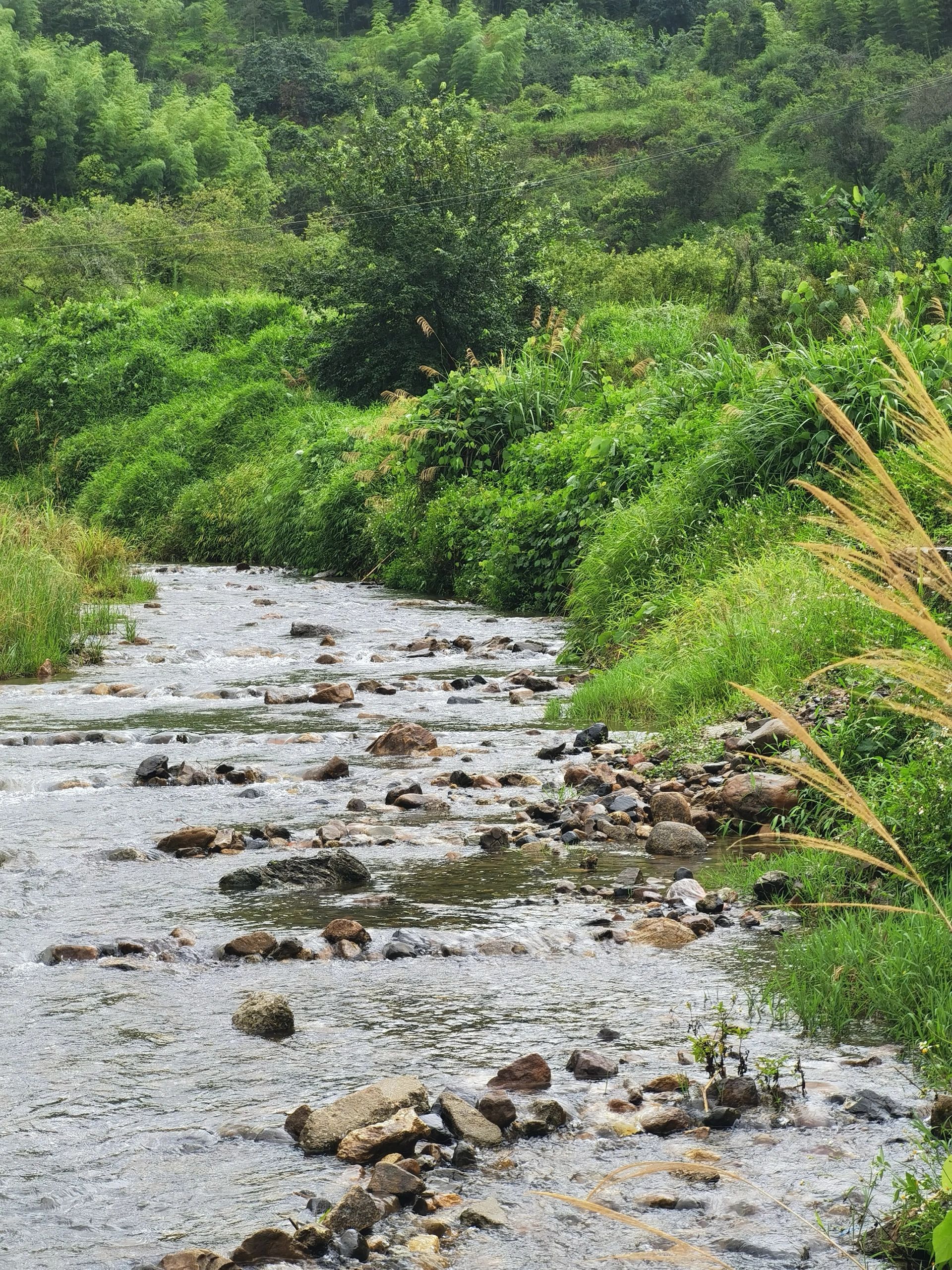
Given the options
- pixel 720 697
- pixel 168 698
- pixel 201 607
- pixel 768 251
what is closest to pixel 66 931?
pixel 720 697

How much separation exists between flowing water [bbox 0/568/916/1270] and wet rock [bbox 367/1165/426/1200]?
0.06 meters

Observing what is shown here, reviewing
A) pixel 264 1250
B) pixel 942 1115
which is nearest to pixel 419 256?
pixel 942 1115

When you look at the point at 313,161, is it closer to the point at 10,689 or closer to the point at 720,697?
the point at 10,689

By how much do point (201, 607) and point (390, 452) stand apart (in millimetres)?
3890

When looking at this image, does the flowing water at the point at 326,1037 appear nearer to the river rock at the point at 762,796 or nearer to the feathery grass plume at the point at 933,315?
the river rock at the point at 762,796

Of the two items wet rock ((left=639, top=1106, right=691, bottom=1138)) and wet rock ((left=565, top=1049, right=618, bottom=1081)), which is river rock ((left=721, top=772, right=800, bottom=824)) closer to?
wet rock ((left=565, top=1049, right=618, bottom=1081))

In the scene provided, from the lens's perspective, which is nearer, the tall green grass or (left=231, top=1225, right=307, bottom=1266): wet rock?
(left=231, top=1225, right=307, bottom=1266): wet rock

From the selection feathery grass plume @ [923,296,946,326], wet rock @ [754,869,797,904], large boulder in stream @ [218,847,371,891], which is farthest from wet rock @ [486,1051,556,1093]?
feathery grass plume @ [923,296,946,326]

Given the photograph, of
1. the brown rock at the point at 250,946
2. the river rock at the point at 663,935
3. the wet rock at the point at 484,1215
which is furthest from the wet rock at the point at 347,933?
the wet rock at the point at 484,1215

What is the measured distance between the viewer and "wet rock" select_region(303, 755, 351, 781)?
6.61 metres

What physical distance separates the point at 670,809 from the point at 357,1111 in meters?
2.80

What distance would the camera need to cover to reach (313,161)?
25.2 m

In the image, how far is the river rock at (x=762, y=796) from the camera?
17.5 feet

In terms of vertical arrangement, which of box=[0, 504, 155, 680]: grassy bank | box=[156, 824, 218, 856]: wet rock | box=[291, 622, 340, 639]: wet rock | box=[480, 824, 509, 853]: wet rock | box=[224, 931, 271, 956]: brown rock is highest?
box=[224, 931, 271, 956]: brown rock
